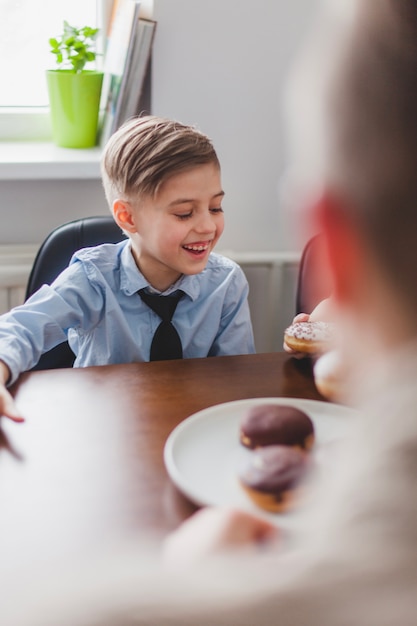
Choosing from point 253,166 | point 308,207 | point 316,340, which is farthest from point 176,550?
point 253,166

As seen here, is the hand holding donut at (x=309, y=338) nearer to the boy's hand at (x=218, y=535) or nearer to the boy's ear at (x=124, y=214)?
the boy's ear at (x=124, y=214)

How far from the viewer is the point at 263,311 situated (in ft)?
7.43

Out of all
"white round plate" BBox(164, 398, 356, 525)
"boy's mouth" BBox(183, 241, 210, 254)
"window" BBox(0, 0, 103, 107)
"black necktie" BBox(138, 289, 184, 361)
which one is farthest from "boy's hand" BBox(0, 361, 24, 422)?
"window" BBox(0, 0, 103, 107)

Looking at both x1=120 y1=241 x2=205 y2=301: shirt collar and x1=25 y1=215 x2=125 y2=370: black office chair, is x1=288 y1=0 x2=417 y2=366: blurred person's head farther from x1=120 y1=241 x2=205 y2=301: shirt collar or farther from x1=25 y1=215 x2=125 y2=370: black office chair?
x1=25 y1=215 x2=125 y2=370: black office chair

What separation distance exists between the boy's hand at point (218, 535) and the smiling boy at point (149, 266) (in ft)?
3.48

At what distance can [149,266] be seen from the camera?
1634mm

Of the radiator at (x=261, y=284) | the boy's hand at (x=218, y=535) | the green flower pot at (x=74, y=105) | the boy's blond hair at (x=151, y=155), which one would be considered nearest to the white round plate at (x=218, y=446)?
the boy's hand at (x=218, y=535)

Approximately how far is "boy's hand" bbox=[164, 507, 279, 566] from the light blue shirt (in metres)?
1.05

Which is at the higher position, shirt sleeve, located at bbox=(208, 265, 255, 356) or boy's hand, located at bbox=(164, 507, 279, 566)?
boy's hand, located at bbox=(164, 507, 279, 566)

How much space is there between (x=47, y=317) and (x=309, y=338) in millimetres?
508

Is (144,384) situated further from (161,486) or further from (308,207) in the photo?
(308,207)

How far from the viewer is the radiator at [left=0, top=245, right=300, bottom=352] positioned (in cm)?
198

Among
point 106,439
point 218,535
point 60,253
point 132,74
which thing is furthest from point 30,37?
point 218,535

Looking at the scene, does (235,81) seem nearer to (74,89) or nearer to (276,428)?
(74,89)
